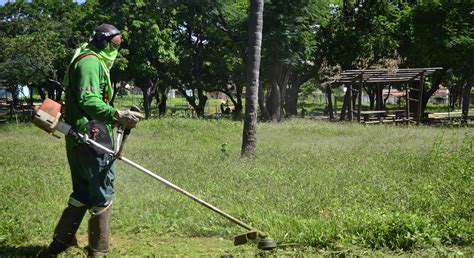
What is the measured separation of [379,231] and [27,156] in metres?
8.23

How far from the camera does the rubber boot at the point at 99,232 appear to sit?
13.4 ft

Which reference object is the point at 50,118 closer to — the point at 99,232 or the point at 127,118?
the point at 127,118

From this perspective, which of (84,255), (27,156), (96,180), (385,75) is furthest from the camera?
(385,75)

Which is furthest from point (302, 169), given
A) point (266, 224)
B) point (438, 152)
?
point (266, 224)

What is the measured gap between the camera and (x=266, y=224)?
16.1ft

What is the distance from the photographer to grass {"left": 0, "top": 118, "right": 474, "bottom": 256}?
175 inches

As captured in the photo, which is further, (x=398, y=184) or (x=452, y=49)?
(x=452, y=49)

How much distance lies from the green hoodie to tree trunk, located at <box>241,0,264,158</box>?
5.19 metres

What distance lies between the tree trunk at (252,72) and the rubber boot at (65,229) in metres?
5.49

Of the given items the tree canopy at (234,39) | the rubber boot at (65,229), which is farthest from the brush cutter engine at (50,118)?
the tree canopy at (234,39)

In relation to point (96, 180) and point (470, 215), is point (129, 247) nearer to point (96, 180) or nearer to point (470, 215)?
point (96, 180)

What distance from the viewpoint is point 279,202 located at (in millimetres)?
5680

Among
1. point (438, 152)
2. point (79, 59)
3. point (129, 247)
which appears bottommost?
point (129, 247)

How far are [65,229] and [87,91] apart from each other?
1.22m
